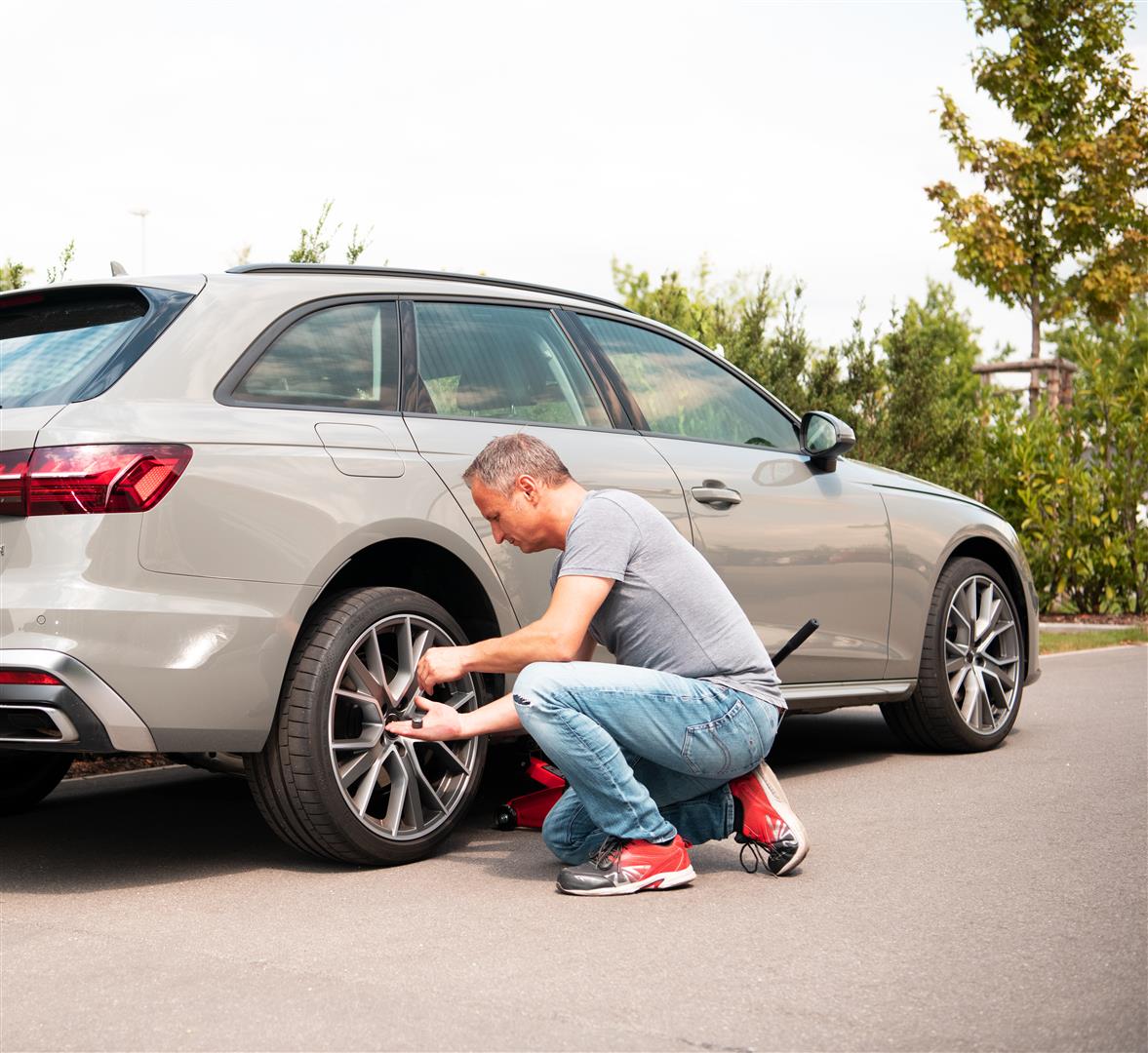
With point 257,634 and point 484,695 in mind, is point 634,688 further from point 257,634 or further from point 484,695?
point 257,634

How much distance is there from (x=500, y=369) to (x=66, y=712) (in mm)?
2033

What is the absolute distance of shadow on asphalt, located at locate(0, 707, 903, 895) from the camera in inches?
189

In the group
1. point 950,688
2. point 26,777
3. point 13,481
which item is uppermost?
point 13,481

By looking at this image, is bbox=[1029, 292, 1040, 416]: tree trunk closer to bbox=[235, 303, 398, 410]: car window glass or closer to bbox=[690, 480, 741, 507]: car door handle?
bbox=[690, 480, 741, 507]: car door handle

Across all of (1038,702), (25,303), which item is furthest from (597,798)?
(1038,702)

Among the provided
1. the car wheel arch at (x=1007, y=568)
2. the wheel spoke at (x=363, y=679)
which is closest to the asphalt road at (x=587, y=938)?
the wheel spoke at (x=363, y=679)

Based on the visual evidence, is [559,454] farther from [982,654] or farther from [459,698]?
[982,654]

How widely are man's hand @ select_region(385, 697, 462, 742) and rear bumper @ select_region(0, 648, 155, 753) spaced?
0.75 m

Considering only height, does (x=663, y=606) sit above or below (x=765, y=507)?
below

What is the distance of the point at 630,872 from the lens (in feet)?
14.5

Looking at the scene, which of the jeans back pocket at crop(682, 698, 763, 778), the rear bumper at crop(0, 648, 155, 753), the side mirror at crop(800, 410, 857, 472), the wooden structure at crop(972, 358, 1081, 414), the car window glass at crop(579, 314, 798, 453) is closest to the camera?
the rear bumper at crop(0, 648, 155, 753)

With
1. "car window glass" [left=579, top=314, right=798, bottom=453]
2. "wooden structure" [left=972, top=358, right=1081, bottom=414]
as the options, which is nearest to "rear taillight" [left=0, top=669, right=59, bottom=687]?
"car window glass" [left=579, top=314, right=798, bottom=453]

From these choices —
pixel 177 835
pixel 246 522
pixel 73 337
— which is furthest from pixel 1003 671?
pixel 73 337

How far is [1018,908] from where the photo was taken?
4.15m
